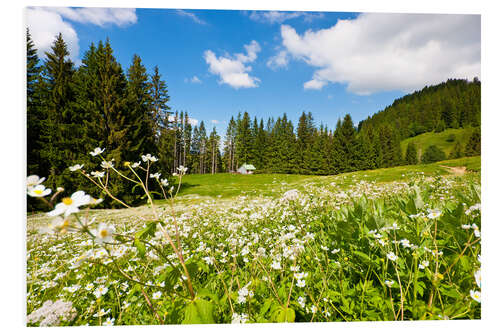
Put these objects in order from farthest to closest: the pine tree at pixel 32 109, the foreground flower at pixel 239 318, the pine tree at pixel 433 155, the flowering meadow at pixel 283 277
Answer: the pine tree at pixel 433 155 → the pine tree at pixel 32 109 → the foreground flower at pixel 239 318 → the flowering meadow at pixel 283 277

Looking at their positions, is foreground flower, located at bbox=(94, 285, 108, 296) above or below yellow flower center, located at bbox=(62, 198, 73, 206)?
below

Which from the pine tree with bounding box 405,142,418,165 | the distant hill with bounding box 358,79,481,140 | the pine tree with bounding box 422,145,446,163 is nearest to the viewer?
the distant hill with bounding box 358,79,481,140

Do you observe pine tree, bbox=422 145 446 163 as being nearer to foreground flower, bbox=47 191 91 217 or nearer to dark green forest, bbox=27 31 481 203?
dark green forest, bbox=27 31 481 203

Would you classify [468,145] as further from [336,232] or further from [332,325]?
[332,325]

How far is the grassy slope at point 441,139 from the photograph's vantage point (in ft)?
8.17

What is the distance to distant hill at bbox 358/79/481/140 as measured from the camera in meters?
2.27

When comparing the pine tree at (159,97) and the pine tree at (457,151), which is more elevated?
the pine tree at (159,97)

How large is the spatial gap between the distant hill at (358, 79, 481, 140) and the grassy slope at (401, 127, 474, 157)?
0.23 feet

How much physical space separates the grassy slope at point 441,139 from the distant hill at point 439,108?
69 millimetres

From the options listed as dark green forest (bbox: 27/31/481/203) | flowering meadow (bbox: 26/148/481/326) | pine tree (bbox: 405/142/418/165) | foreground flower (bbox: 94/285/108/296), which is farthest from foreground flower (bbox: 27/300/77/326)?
pine tree (bbox: 405/142/418/165)

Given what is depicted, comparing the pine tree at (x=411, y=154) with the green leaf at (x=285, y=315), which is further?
the pine tree at (x=411, y=154)

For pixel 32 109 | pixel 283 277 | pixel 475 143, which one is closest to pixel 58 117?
pixel 32 109

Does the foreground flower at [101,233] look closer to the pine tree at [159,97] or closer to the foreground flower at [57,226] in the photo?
the foreground flower at [57,226]

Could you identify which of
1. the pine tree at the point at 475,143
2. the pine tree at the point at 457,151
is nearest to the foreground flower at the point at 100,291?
the pine tree at the point at 475,143
